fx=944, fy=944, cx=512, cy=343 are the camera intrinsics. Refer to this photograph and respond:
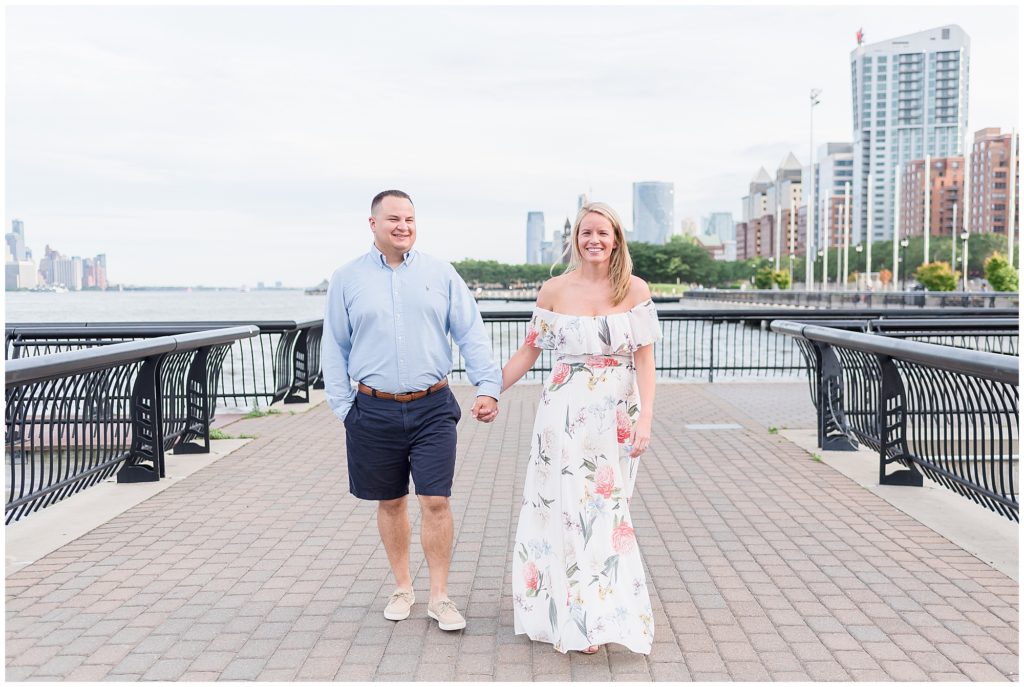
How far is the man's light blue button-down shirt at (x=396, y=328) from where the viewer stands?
389 centimetres

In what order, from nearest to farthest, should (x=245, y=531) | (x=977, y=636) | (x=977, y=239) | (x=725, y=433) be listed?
(x=977, y=636) < (x=245, y=531) < (x=725, y=433) < (x=977, y=239)

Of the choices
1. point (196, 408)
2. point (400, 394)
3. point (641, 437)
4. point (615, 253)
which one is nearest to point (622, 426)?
point (641, 437)

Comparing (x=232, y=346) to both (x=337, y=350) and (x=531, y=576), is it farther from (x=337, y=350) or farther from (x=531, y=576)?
(x=531, y=576)

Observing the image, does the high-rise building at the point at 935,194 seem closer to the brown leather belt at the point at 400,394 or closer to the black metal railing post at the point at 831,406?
the black metal railing post at the point at 831,406

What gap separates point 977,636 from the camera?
12.6ft

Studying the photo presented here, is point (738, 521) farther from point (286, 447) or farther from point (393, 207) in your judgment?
point (286, 447)

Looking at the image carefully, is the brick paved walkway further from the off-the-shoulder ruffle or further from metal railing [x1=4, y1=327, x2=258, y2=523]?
the off-the-shoulder ruffle

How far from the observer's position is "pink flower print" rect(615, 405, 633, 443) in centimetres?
378

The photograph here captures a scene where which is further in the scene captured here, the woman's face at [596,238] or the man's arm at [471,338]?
the man's arm at [471,338]

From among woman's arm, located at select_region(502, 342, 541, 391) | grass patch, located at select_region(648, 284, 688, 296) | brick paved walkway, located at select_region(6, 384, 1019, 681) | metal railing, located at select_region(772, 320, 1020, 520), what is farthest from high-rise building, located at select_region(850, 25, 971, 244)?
woman's arm, located at select_region(502, 342, 541, 391)

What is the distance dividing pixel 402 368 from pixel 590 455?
33.4 inches

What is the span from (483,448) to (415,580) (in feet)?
13.3

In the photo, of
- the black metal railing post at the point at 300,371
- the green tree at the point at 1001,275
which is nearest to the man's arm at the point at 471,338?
the black metal railing post at the point at 300,371

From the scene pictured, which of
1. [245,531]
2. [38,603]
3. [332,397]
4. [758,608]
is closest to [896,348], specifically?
[758,608]
